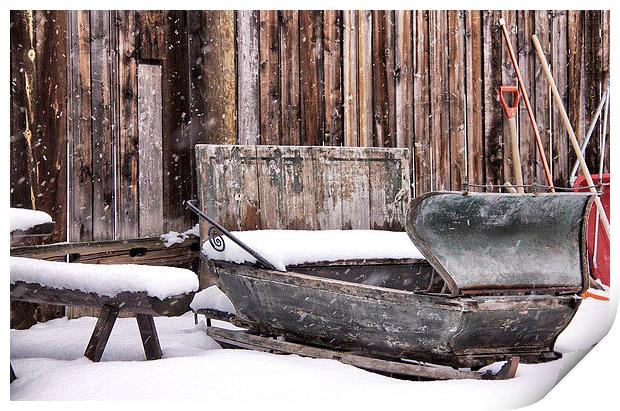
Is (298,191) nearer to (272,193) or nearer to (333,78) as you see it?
(272,193)

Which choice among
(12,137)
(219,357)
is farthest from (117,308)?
(12,137)

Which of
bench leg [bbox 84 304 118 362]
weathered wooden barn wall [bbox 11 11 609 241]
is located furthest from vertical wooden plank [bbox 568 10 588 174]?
bench leg [bbox 84 304 118 362]

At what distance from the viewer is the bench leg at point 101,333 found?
8.80 feet

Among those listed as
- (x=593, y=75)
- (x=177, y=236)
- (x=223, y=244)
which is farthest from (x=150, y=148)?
(x=593, y=75)

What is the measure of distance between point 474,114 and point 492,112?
7cm

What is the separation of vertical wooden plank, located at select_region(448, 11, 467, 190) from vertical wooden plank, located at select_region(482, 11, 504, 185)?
87 mm

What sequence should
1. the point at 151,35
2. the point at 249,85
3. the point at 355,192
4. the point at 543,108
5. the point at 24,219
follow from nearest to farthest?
the point at 24,219 < the point at 151,35 < the point at 543,108 < the point at 249,85 < the point at 355,192

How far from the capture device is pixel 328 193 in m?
A: 3.79

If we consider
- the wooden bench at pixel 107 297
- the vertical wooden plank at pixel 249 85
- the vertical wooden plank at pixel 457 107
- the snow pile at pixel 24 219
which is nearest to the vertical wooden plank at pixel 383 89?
the vertical wooden plank at pixel 457 107

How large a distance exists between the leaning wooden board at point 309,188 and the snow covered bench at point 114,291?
646 mm

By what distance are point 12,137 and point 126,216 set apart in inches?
20.0

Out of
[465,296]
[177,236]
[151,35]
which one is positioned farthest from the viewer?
[177,236]

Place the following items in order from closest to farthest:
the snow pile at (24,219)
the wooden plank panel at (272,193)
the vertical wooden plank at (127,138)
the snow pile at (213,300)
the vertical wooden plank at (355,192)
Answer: the snow pile at (24,219)
the vertical wooden plank at (127,138)
the snow pile at (213,300)
the wooden plank panel at (272,193)
the vertical wooden plank at (355,192)

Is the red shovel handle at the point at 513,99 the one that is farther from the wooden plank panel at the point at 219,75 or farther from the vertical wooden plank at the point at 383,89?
the wooden plank panel at the point at 219,75
